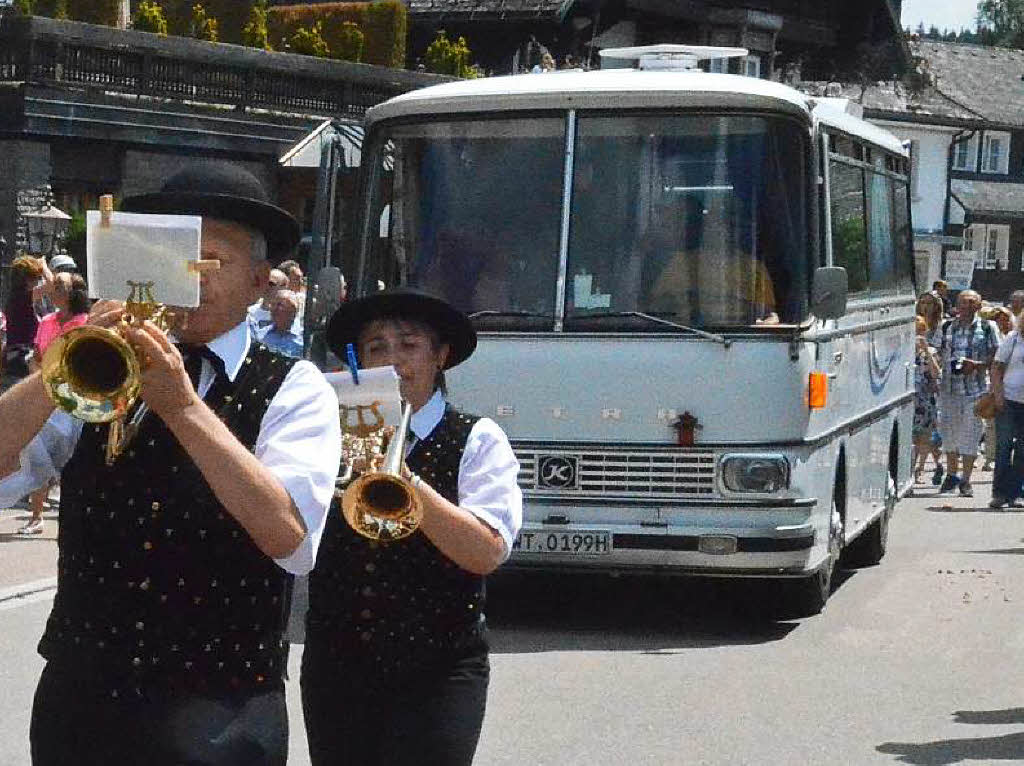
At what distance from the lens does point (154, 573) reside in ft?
12.2

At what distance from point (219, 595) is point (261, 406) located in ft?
1.08

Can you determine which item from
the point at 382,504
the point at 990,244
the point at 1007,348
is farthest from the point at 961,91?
the point at 382,504

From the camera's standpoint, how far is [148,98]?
26.5m

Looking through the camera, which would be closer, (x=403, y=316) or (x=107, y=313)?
(x=107, y=313)

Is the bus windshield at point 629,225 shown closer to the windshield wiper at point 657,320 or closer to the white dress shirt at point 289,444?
the windshield wiper at point 657,320

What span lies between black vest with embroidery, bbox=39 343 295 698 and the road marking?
7.70 meters

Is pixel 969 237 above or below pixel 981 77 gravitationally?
below

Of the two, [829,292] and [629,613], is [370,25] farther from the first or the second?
[829,292]

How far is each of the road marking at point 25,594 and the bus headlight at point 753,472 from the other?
11.4ft

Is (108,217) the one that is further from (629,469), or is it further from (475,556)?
(629,469)

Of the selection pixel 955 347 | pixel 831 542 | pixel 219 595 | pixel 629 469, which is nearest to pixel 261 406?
pixel 219 595

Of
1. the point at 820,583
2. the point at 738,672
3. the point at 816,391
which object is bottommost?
the point at 738,672

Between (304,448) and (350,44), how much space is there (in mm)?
28738

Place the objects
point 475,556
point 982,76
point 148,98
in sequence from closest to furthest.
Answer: point 475,556, point 148,98, point 982,76
